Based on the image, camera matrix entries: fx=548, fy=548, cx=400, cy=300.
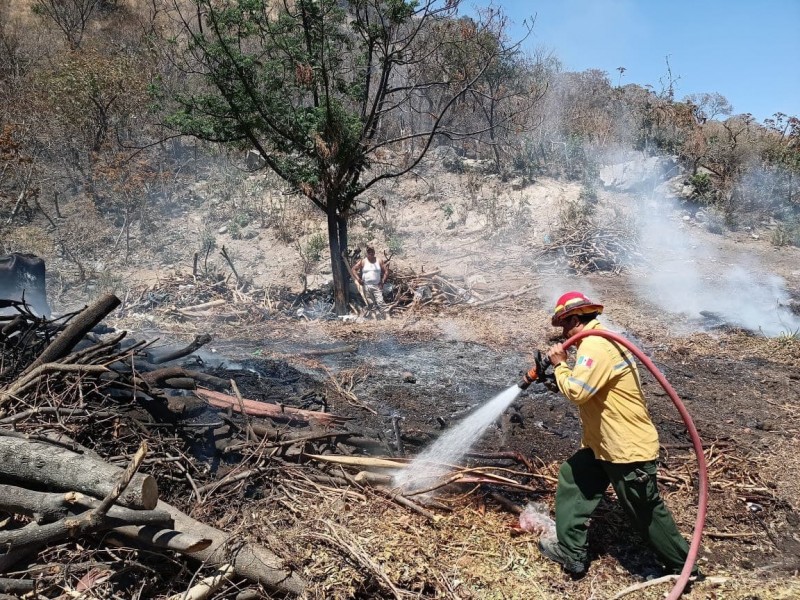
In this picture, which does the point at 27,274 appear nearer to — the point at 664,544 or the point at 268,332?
the point at 268,332

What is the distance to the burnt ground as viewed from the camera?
353 centimetres

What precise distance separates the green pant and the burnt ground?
253mm

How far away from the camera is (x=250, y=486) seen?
4012 millimetres

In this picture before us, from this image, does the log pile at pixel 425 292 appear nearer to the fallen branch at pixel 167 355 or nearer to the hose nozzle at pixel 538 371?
the fallen branch at pixel 167 355

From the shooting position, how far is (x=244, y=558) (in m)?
3.11

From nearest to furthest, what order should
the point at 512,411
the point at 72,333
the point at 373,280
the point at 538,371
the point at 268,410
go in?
the point at 538,371
the point at 72,333
the point at 268,410
the point at 512,411
the point at 373,280

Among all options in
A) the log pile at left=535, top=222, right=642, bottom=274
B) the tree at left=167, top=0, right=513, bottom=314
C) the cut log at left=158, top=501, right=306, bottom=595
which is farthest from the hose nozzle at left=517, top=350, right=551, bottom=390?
the log pile at left=535, top=222, right=642, bottom=274

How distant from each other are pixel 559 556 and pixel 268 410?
271 cm

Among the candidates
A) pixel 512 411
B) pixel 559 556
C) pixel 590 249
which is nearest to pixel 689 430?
pixel 559 556

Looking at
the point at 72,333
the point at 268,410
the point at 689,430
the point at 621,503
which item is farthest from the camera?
the point at 268,410

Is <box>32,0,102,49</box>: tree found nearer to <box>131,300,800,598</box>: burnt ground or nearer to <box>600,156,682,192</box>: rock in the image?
<box>131,300,800,598</box>: burnt ground

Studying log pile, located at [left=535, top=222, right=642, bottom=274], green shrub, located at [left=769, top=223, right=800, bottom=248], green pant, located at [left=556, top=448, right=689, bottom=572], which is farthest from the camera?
green shrub, located at [left=769, top=223, right=800, bottom=248]

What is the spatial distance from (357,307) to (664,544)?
26.8 feet

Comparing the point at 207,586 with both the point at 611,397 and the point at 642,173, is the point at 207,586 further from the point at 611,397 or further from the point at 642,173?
the point at 642,173
